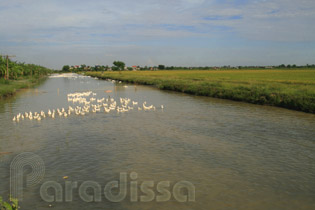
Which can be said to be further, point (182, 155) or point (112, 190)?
point (182, 155)

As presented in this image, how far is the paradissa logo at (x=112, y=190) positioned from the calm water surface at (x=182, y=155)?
114mm

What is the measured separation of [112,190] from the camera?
6.92m

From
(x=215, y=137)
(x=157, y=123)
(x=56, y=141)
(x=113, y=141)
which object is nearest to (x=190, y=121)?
(x=157, y=123)

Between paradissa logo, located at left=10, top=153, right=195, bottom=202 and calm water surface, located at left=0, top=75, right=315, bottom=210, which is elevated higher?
calm water surface, located at left=0, top=75, right=315, bottom=210

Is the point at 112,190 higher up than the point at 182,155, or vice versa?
the point at 182,155

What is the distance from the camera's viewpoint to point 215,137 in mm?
12164

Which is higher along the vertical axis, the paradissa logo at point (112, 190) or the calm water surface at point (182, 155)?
the calm water surface at point (182, 155)

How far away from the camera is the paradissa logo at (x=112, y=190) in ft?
21.5

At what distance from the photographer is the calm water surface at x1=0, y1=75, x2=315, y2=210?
260 inches

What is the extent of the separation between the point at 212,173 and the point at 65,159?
4.81 meters

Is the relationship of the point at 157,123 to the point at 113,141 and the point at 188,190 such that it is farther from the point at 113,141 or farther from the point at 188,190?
the point at 188,190

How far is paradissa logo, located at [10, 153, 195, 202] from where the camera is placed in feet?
21.5

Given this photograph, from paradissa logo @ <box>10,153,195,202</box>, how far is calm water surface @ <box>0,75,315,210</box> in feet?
0.37

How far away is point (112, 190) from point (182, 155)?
3.43 m
